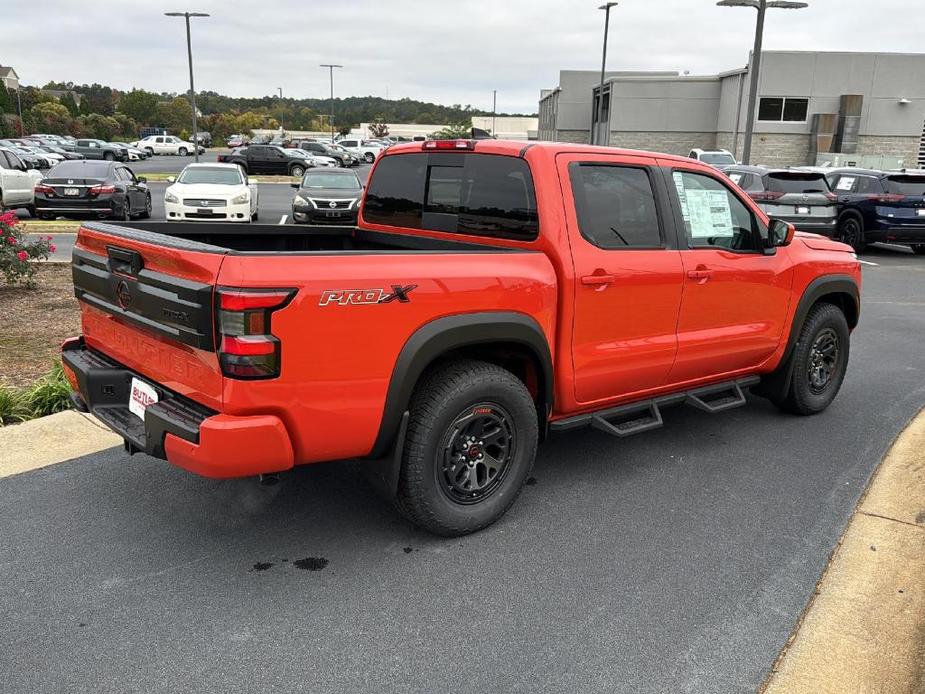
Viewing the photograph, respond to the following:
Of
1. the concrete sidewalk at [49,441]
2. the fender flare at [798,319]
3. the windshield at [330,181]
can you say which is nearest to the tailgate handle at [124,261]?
the concrete sidewalk at [49,441]

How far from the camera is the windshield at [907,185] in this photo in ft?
51.0

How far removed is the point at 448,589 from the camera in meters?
3.37

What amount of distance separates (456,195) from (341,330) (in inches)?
66.6

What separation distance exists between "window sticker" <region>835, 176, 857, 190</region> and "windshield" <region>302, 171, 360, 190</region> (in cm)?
1092

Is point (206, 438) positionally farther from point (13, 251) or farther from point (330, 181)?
point (330, 181)

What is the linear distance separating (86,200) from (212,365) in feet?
53.8

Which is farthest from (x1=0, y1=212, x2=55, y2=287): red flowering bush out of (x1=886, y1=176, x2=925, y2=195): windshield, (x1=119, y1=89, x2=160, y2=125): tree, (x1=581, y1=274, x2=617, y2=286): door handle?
(x1=119, y1=89, x2=160, y2=125): tree

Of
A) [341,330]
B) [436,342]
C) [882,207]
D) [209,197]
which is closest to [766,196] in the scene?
[882,207]

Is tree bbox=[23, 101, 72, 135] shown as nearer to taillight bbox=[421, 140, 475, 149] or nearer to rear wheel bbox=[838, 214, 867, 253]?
rear wheel bbox=[838, 214, 867, 253]

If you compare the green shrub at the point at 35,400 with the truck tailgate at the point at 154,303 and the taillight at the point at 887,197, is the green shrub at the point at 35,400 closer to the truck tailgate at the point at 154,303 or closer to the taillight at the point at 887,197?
the truck tailgate at the point at 154,303

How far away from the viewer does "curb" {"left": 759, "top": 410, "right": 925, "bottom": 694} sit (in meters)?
2.82

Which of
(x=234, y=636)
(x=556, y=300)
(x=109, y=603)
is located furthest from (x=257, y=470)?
(x=556, y=300)

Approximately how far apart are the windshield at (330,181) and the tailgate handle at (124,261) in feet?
50.7

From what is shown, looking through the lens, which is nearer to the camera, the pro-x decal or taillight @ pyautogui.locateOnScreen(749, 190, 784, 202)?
the pro-x decal
